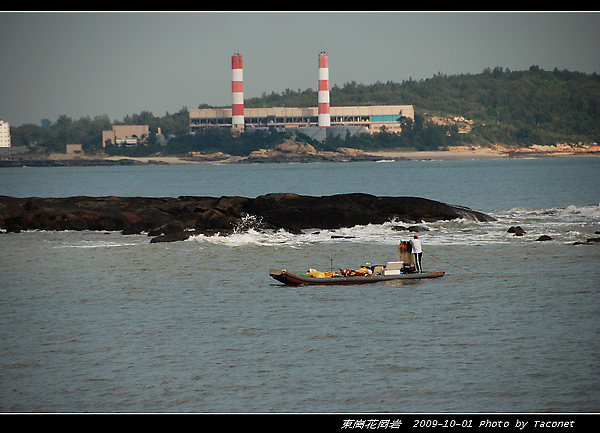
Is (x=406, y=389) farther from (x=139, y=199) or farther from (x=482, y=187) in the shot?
(x=482, y=187)

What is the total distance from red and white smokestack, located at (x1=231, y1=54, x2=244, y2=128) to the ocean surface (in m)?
143

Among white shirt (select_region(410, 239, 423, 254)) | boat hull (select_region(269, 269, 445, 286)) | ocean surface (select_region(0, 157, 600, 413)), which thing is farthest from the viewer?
white shirt (select_region(410, 239, 423, 254))

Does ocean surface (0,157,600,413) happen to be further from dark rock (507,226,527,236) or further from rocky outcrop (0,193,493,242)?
rocky outcrop (0,193,493,242)

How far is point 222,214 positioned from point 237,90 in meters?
140

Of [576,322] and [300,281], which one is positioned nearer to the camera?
[576,322]

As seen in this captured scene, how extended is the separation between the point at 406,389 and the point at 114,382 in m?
5.93

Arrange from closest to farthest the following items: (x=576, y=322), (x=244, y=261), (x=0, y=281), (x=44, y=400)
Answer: (x=44, y=400)
(x=576, y=322)
(x=0, y=281)
(x=244, y=261)

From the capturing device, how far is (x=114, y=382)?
51.7 ft

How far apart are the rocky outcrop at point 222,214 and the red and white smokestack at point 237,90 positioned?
127 metres

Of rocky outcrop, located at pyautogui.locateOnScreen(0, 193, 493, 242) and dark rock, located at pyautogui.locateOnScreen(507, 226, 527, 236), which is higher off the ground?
rocky outcrop, located at pyautogui.locateOnScreen(0, 193, 493, 242)

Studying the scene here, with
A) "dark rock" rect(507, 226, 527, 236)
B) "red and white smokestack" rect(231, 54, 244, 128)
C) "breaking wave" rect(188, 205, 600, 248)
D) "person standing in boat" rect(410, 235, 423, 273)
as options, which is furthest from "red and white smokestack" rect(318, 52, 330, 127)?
"person standing in boat" rect(410, 235, 423, 273)

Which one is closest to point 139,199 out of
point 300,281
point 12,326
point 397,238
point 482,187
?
point 397,238

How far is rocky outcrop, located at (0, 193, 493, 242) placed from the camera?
43781 mm
